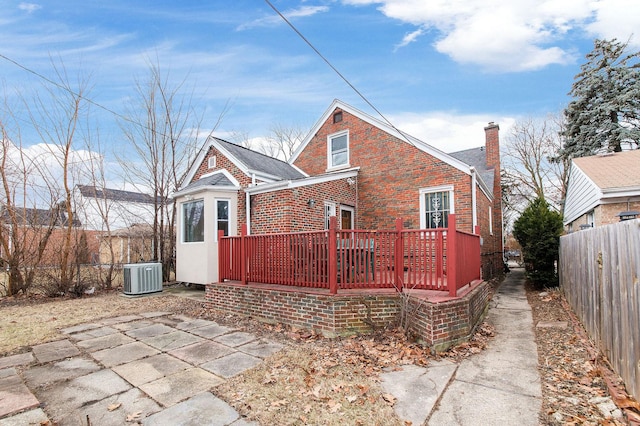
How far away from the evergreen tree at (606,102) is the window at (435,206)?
51.5 feet

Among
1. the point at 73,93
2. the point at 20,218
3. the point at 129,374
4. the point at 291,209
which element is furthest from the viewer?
the point at 73,93

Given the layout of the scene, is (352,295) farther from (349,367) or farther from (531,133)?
(531,133)

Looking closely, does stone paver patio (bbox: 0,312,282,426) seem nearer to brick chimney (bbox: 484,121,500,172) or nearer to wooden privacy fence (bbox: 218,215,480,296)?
wooden privacy fence (bbox: 218,215,480,296)

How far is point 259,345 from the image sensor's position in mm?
5000

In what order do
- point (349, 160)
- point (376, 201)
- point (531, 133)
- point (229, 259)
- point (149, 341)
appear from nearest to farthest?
point (149, 341) → point (229, 259) → point (376, 201) → point (349, 160) → point (531, 133)

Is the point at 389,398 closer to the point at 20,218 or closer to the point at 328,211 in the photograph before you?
the point at 328,211

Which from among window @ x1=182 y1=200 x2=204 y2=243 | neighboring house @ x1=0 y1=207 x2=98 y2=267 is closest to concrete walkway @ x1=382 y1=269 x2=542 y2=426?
window @ x1=182 y1=200 x2=204 y2=243

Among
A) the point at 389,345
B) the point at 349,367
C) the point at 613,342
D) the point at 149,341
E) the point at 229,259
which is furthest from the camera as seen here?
the point at 229,259

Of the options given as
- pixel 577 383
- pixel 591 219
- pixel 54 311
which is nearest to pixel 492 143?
pixel 591 219

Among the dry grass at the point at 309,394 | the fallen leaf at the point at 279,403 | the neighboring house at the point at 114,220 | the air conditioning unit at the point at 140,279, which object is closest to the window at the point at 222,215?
the air conditioning unit at the point at 140,279

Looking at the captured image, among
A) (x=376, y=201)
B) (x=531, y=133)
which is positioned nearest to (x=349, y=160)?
(x=376, y=201)

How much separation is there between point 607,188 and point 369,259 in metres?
8.03

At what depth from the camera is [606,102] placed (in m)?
18.4

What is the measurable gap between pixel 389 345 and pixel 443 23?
7141mm
